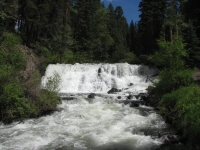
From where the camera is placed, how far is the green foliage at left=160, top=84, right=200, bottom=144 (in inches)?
270

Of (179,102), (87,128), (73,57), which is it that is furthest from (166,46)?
(73,57)

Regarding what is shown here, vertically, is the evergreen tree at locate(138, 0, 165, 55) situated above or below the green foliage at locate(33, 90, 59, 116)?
above

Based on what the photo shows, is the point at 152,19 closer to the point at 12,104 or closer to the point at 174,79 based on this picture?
the point at 174,79

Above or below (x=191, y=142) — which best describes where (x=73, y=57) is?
above

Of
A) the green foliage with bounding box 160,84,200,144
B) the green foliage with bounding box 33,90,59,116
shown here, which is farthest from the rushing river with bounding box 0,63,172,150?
the green foliage with bounding box 160,84,200,144

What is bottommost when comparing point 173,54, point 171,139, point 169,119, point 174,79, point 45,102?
point 171,139

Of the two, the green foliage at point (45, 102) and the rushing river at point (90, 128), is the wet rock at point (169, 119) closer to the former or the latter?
the rushing river at point (90, 128)

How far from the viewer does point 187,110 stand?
28.1 ft

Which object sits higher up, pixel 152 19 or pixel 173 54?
pixel 152 19

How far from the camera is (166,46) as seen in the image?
13.4 meters

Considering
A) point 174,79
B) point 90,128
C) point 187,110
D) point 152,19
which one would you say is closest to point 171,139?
point 187,110

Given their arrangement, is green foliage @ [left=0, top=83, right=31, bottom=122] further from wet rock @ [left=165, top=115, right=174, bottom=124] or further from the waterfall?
the waterfall

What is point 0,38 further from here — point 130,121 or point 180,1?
point 180,1

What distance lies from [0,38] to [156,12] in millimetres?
26143
